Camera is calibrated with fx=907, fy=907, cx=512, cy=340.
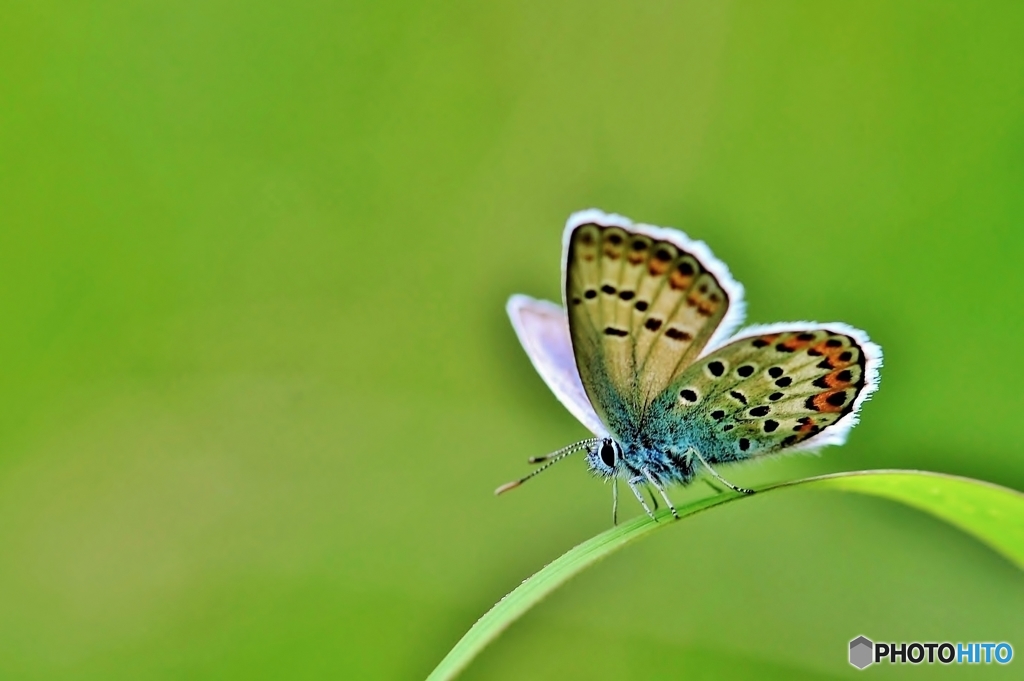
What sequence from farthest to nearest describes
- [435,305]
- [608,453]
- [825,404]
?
[435,305]
[608,453]
[825,404]

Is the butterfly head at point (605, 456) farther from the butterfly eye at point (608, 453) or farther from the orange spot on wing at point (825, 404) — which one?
the orange spot on wing at point (825, 404)

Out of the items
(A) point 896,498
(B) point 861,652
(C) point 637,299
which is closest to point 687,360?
(C) point 637,299

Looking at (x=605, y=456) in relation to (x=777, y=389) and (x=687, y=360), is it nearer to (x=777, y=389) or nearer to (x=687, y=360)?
(x=687, y=360)

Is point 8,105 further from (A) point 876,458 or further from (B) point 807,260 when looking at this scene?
(A) point 876,458

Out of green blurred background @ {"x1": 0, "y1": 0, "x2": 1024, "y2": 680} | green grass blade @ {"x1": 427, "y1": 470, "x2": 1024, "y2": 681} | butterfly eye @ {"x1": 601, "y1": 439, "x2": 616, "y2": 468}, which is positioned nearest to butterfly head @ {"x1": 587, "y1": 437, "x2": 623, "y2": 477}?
butterfly eye @ {"x1": 601, "y1": 439, "x2": 616, "y2": 468}

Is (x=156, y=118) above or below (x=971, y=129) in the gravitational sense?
above

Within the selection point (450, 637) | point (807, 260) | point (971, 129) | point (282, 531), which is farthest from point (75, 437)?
point (971, 129)

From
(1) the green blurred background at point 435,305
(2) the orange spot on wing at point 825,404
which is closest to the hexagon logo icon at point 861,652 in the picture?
(1) the green blurred background at point 435,305
